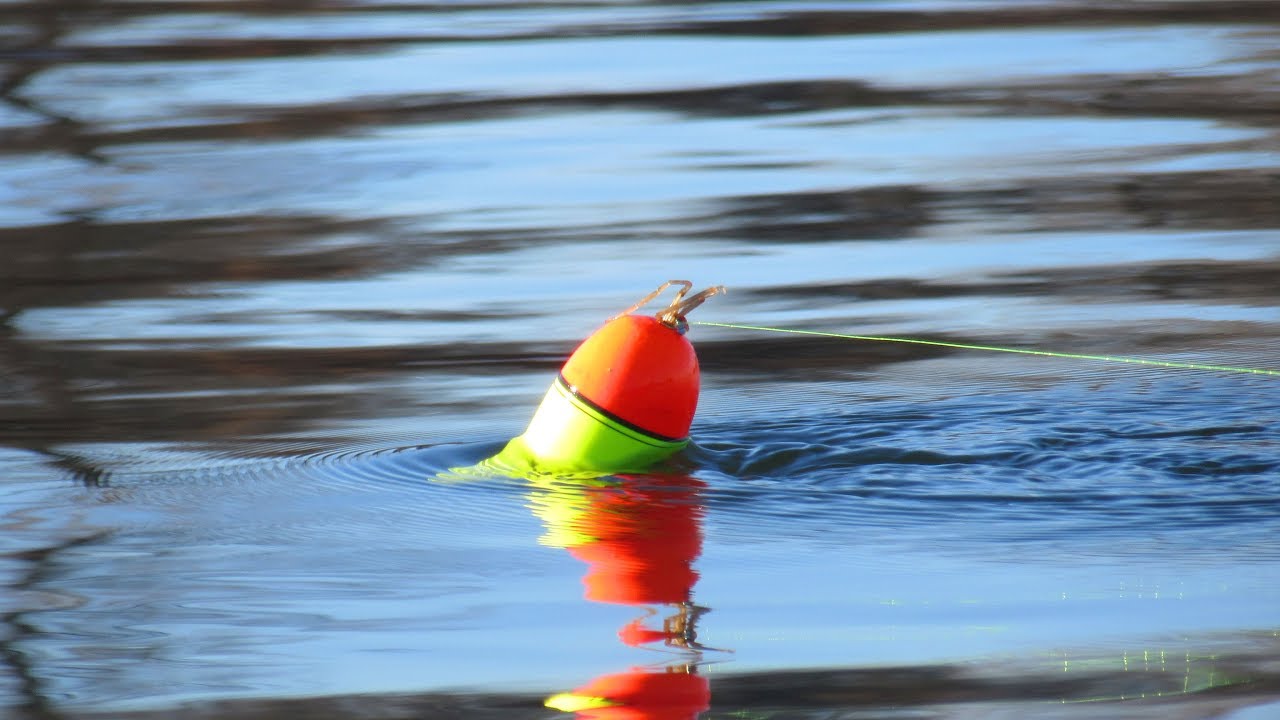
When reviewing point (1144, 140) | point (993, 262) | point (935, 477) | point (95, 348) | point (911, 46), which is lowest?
point (935, 477)

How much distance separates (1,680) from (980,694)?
6.90 ft

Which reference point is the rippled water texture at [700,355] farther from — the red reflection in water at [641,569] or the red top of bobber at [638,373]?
the red top of bobber at [638,373]

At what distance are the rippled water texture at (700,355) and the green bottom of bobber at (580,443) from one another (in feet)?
0.35

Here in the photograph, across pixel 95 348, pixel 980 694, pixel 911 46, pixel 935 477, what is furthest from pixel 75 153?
pixel 980 694

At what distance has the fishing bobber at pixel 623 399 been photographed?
5.71 m

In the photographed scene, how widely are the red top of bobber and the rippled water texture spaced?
236 mm

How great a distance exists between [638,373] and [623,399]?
0.29 ft

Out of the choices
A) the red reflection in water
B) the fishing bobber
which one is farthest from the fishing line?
the red reflection in water

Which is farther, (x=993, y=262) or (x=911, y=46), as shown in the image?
(x=911, y=46)

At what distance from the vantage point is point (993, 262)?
8.98 meters

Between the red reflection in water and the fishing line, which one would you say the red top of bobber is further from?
the fishing line

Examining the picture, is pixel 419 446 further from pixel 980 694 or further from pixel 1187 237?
pixel 1187 237

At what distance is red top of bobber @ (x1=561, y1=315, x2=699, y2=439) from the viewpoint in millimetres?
5707

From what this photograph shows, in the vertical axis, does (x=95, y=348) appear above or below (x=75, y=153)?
below
